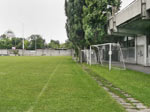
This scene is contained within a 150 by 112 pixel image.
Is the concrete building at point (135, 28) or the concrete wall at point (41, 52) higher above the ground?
the concrete building at point (135, 28)

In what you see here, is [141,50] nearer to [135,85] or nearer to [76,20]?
[76,20]

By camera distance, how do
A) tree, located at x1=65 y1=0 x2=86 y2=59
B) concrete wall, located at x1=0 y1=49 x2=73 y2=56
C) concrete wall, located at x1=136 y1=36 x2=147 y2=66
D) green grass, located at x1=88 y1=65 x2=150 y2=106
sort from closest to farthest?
→ green grass, located at x1=88 y1=65 x2=150 y2=106
concrete wall, located at x1=136 y1=36 x2=147 y2=66
tree, located at x1=65 y1=0 x2=86 y2=59
concrete wall, located at x1=0 y1=49 x2=73 y2=56

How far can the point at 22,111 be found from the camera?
4871 mm

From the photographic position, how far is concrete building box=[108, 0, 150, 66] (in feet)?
39.9

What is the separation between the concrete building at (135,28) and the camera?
12.2m

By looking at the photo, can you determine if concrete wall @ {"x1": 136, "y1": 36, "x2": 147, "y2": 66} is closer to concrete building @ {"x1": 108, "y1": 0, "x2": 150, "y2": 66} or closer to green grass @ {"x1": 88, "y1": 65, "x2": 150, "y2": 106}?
concrete building @ {"x1": 108, "y1": 0, "x2": 150, "y2": 66}

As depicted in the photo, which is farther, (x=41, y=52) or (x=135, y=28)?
(x=41, y=52)

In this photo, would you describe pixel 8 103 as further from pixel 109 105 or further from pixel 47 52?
pixel 47 52

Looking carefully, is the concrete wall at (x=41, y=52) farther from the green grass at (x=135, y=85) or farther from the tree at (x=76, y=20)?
the green grass at (x=135, y=85)

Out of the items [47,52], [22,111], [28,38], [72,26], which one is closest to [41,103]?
[22,111]

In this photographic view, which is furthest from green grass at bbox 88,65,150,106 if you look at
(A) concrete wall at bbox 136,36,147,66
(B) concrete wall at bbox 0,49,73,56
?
(B) concrete wall at bbox 0,49,73,56

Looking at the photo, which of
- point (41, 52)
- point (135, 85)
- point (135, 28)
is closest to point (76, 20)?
point (135, 28)

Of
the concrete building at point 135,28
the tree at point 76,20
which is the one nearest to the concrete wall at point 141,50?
the concrete building at point 135,28

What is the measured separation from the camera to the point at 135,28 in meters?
18.5
